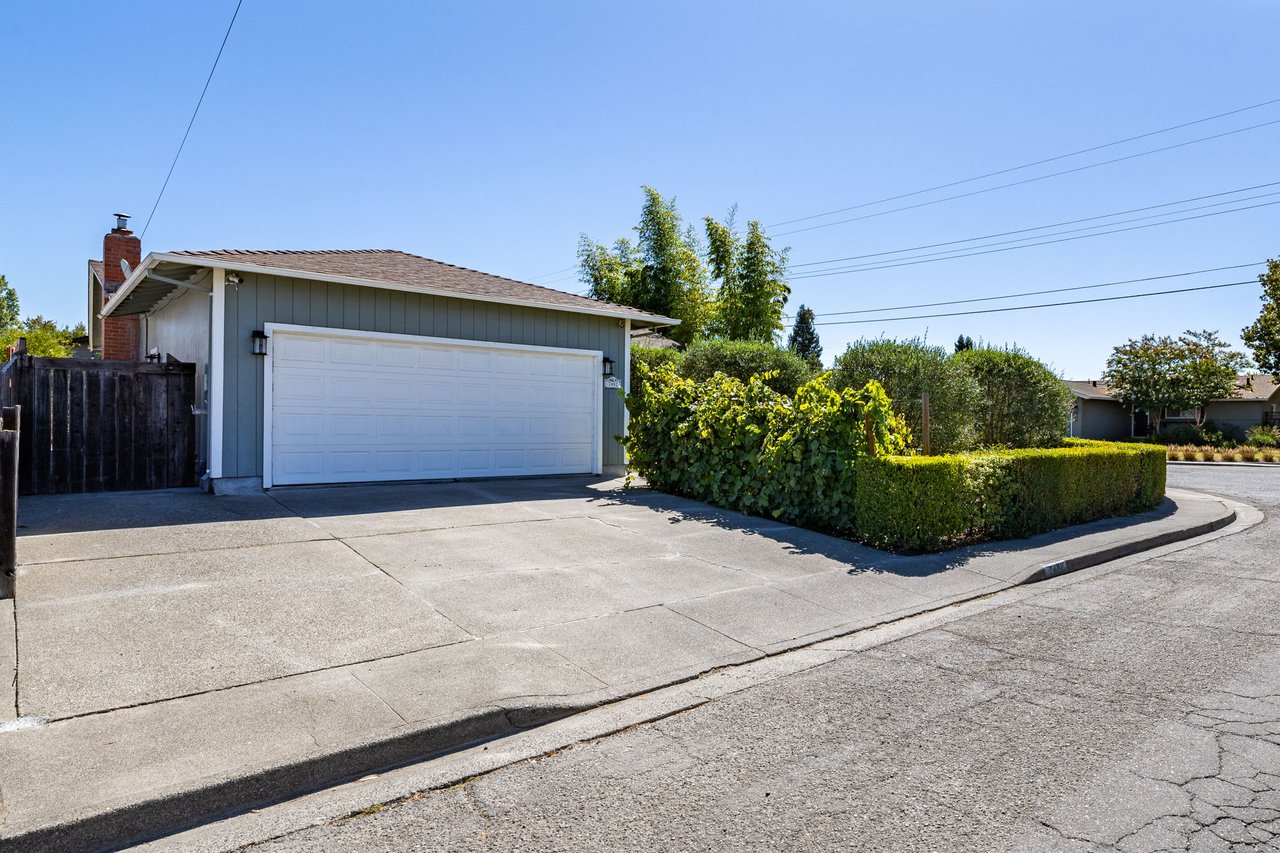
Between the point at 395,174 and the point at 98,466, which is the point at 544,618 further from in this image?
the point at 395,174

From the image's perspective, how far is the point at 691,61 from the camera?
12422mm

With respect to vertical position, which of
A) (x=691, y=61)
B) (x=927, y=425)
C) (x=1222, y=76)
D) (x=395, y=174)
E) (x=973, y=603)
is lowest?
(x=973, y=603)

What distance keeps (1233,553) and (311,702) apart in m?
9.83

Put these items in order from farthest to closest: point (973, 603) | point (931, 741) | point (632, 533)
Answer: point (632, 533) < point (973, 603) < point (931, 741)

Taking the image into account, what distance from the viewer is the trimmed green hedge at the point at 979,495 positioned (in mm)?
7637

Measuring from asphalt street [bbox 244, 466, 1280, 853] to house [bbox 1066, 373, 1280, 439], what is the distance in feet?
111

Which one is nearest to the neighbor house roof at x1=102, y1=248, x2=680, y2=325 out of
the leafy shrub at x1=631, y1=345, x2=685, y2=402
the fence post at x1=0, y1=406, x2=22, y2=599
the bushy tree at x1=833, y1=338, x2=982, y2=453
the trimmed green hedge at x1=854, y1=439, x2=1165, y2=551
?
the leafy shrub at x1=631, y1=345, x2=685, y2=402

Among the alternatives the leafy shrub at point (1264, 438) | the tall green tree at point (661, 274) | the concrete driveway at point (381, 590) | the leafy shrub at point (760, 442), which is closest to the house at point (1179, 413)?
the leafy shrub at point (1264, 438)

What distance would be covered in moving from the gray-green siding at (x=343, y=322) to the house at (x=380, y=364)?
0.06 ft

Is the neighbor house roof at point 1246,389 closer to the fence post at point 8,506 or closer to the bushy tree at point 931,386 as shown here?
the bushy tree at point 931,386

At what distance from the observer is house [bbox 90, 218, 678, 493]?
939 cm

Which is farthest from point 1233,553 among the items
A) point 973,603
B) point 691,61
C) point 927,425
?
point 691,61

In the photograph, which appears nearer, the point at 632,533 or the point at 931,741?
the point at 931,741

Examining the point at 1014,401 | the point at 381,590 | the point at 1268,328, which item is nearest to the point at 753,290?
the point at 1014,401
